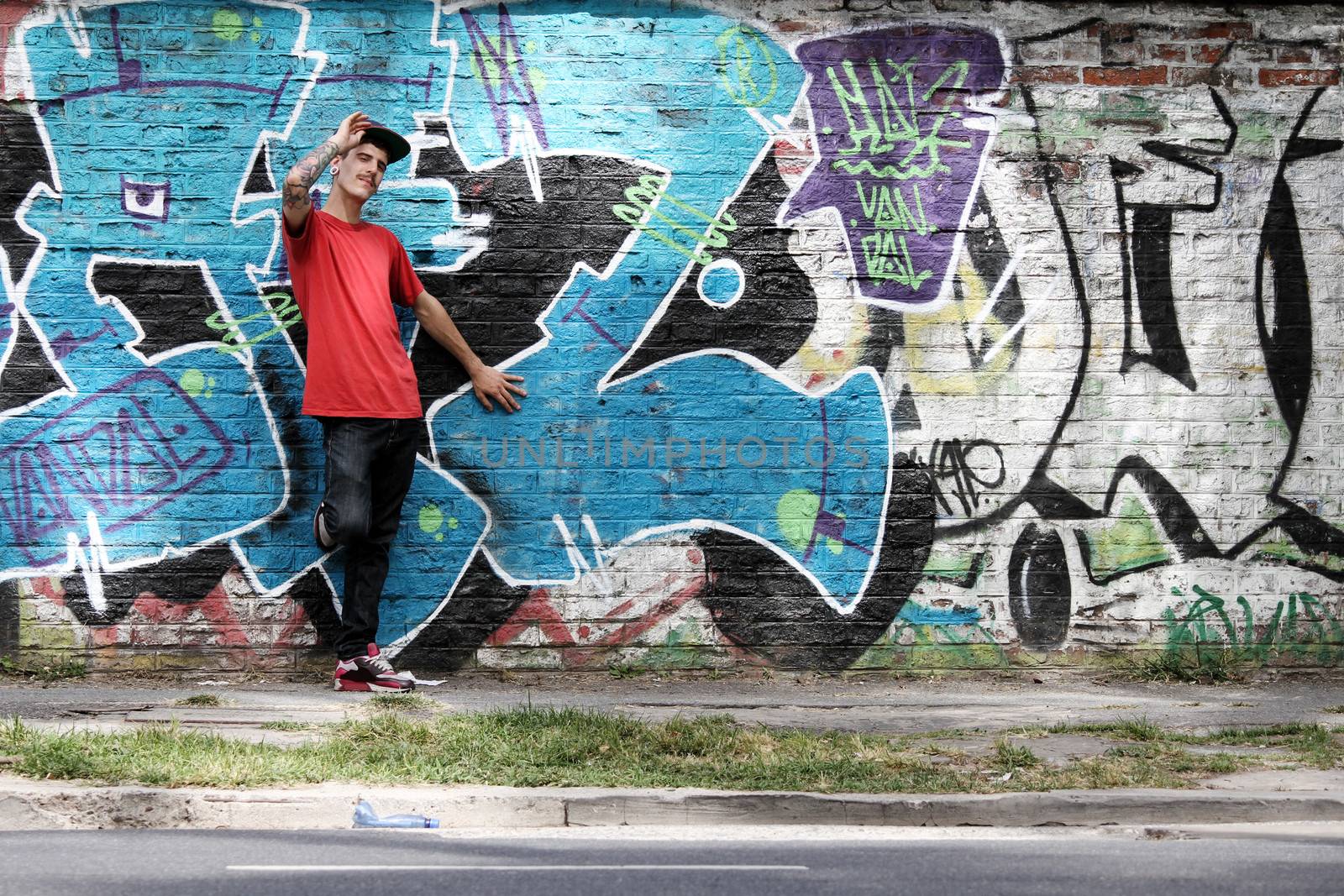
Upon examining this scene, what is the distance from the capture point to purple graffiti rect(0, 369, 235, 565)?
7.06 metres

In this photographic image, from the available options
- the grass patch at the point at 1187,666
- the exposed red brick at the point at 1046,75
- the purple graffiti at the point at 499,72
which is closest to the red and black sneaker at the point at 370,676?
the purple graffiti at the point at 499,72

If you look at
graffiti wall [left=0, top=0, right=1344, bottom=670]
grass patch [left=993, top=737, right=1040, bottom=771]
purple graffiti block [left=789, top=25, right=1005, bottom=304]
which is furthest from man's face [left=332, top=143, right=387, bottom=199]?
grass patch [left=993, top=737, right=1040, bottom=771]

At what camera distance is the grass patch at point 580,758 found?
5062 mm

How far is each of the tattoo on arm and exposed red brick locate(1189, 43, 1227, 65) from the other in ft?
14.6

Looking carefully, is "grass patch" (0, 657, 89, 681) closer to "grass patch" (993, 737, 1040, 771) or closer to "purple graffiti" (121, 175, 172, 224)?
"purple graffiti" (121, 175, 172, 224)

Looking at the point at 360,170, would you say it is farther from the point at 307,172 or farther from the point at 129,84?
the point at 129,84

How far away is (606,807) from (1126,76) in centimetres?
482

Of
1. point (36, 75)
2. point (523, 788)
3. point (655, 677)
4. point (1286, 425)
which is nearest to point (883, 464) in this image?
point (655, 677)

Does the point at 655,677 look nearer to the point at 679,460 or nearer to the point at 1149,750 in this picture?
the point at 679,460

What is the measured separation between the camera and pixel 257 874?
4.16 metres

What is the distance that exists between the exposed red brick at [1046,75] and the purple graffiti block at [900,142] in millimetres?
114

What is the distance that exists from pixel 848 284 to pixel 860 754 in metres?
2.76

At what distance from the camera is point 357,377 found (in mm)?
6742

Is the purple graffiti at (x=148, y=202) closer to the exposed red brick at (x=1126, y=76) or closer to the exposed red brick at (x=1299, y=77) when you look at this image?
the exposed red brick at (x=1126, y=76)
